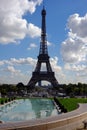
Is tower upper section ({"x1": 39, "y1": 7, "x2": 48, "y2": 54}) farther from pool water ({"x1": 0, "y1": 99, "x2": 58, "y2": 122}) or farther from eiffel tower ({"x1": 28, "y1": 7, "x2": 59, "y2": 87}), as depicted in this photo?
pool water ({"x1": 0, "y1": 99, "x2": 58, "y2": 122})

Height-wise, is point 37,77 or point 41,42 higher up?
point 41,42

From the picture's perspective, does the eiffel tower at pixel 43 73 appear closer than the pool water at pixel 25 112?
No

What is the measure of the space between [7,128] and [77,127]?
416 centimetres

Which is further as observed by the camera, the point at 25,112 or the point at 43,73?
the point at 43,73

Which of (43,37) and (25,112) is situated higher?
(43,37)

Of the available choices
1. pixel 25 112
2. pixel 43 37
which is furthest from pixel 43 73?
pixel 25 112

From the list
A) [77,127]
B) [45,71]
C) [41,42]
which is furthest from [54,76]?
[77,127]

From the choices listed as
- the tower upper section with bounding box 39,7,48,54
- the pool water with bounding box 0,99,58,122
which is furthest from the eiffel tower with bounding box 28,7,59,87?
the pool water with bounding box 0,99,58,122

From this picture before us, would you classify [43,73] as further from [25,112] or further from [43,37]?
[25,112]

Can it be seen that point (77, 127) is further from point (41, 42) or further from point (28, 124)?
point (41, 42)

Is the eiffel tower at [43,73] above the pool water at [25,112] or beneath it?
above

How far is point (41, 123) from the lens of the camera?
12.1 meters

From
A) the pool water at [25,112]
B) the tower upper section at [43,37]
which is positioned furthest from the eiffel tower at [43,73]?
the pool water at [25,112]

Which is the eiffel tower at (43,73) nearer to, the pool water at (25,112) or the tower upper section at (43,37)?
the tower upper section at (43,37)
